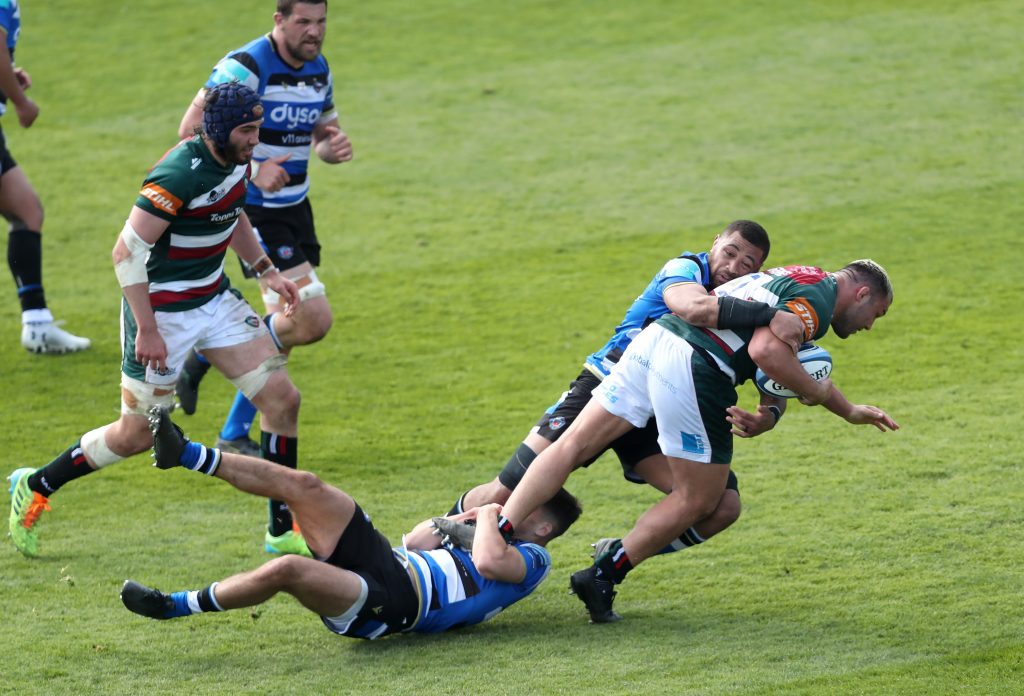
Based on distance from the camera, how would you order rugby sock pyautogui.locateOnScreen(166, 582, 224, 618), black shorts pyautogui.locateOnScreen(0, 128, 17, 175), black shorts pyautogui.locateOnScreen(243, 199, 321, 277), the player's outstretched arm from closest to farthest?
rugby sock pyautogui.locateOnScreen(166, 582, 224, 618), the player's outstretched arm, black shorts pyautogui.locateOnScreen(243, 199, 321, 277), black shorts pyautogui.locateOnScreen(0, 128, 17, 175)

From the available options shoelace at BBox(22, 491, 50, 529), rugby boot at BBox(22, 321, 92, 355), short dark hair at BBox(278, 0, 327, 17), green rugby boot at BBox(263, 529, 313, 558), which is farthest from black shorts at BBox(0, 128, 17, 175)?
green rugby boot at BBox(263, 529, 313, 558)

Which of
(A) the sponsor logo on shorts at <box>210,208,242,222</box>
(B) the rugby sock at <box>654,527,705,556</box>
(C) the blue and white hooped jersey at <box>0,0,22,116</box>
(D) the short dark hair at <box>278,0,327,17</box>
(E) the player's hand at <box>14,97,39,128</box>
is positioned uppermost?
(D) the short dark hair at <box>278,0,327,17</box>

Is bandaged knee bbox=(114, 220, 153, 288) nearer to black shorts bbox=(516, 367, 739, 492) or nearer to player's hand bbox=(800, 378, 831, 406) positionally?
black shorts bbox=(516, 367, 739, 492)

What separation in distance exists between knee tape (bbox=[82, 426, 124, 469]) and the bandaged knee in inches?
29.4

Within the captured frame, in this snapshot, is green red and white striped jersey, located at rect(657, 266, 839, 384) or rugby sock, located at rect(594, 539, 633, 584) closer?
green red and white striped jersey, located at rect(657, 266, 839, 384)

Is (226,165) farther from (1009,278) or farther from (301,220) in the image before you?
(1009,278)

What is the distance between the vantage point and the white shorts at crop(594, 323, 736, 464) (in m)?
5.12

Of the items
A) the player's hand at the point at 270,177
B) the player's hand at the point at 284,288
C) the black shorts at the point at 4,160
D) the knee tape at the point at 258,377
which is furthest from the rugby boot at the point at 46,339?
the knee tape at the point at 258,377

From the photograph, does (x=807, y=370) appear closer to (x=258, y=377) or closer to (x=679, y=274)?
(x=679, y=274)

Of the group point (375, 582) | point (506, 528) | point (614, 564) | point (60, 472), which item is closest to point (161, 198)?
point (60, 472)

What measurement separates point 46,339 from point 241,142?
12.0ft

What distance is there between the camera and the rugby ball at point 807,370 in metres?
5.12

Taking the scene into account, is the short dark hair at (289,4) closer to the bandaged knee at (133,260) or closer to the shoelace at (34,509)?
the bandaged knee at (133,260)

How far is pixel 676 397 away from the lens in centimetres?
512
